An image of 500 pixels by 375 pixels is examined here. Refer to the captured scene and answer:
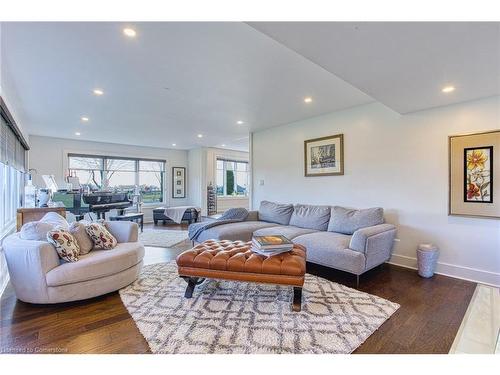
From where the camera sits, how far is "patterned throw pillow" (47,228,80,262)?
243 cm

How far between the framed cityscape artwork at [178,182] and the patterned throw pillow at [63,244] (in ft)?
20.2

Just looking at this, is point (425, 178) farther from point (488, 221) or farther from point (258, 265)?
point (258, 265)

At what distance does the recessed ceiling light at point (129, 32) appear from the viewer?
2.03 m

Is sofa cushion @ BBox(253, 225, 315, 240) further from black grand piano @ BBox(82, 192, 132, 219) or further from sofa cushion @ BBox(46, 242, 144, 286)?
black grand piano @ BBox(82, 192, 132, 219)

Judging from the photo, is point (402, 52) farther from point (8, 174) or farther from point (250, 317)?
point (8, 174)

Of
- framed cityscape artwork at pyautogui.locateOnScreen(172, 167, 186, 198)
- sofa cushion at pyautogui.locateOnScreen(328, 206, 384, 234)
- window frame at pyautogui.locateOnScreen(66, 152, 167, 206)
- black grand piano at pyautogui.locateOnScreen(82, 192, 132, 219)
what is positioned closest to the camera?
sofa cushion at pyautogui.locateOnScreen(328, 206, 384, 234)

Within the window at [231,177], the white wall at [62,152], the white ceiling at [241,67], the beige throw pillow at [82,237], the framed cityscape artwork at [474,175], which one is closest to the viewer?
the white ceiling at [241,67]

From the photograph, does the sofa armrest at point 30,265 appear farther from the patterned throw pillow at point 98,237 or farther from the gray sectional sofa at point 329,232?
the gray sectional sofa at point 329,232

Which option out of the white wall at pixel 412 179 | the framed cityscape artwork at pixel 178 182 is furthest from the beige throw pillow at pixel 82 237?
the framed cityscape artwork at pixel 178 182

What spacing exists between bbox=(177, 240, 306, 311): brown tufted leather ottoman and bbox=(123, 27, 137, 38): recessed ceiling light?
6.53 ft

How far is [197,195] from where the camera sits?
844 centimetres

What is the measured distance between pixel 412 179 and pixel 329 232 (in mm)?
1336

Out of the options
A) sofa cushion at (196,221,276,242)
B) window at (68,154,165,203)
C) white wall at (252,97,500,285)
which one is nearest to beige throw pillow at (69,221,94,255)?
sofa cushion at (196,221,276,242)
